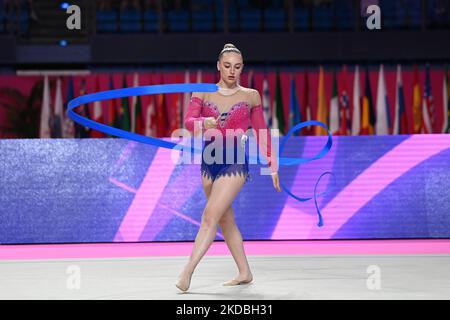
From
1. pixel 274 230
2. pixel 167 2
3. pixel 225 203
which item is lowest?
pixel 274 230

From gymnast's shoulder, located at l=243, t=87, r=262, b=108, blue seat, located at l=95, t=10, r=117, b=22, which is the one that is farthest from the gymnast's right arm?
blue seat, located at l=95, t=10, r=117, b=22

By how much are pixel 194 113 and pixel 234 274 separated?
1.57 m

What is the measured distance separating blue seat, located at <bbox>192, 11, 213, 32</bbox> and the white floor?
13.1 m

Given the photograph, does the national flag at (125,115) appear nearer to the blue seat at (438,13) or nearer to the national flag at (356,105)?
the national flag at (356,105)

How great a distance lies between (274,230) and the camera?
9469mm

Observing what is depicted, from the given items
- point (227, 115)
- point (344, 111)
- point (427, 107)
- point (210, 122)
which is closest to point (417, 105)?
point (427, 107)

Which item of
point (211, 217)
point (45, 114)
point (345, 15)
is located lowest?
point (211, 217)

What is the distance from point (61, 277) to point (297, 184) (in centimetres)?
399

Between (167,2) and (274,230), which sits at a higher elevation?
(167,2)

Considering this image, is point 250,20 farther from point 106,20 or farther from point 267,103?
point 106,20

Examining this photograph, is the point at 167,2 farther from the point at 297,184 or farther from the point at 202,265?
the point at 202,265

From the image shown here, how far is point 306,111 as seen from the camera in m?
19.3

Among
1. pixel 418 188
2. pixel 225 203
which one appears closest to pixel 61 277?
pixel 225 203
